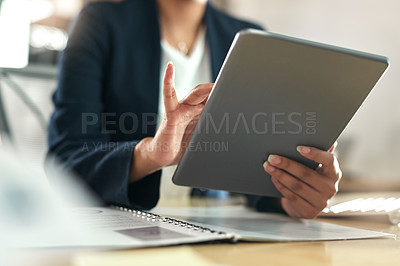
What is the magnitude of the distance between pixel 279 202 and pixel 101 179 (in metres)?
0.35

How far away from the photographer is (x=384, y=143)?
214 cm

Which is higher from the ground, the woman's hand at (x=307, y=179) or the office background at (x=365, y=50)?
the woman's hand at (x=307, y=179)

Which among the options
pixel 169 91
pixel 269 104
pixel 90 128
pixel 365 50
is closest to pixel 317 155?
pixel 269 104

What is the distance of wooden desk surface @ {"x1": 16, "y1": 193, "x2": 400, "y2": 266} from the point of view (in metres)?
0.36

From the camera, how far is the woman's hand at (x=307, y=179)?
628mm

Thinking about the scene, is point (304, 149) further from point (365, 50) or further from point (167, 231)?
point (365, 50)

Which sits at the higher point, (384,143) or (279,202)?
(279,202)

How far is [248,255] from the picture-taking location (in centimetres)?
41

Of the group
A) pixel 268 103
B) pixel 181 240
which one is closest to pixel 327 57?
pixel 268 103

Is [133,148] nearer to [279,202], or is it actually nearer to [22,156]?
[279,202]

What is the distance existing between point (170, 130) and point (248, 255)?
259mm

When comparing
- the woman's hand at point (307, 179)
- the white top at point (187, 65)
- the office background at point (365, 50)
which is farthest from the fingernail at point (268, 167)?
the office background at point (365, 50)

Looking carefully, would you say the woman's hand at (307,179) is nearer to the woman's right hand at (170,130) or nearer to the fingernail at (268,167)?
the fingernail at (268,167)

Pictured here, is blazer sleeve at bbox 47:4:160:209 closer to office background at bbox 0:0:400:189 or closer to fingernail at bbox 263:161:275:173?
fingernail at bbox 263:161:275:173
